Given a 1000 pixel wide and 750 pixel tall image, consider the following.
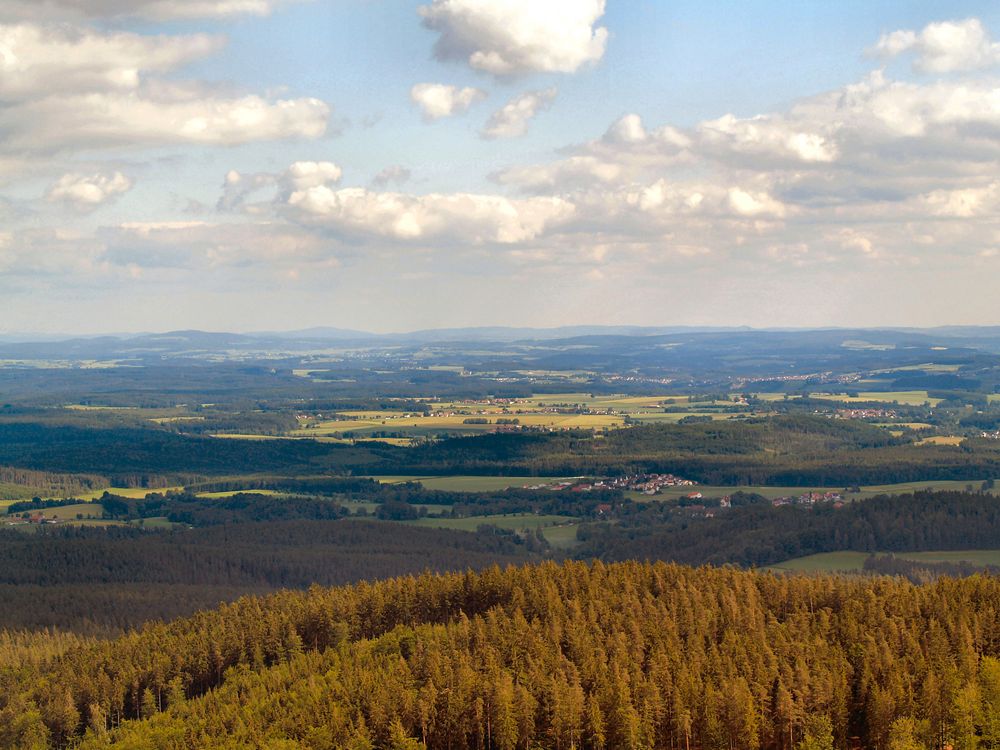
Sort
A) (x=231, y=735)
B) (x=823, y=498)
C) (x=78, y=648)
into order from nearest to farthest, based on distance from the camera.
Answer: (x=231, y=735) → (x=78, y=648) → (x=823, y=498)

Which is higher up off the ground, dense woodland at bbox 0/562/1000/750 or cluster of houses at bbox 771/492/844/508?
dense woodland at bbox 0/562/1000/750

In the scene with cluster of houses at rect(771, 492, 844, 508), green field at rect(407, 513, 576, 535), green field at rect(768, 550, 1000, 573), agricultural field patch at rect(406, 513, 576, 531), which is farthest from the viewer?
cluster of houses at rect(771, 492, 844, 508)

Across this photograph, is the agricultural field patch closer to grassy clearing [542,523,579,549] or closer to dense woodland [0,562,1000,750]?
grassy clearing [542,523,579,549]

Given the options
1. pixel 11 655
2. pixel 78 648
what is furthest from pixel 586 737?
pixel 11 655

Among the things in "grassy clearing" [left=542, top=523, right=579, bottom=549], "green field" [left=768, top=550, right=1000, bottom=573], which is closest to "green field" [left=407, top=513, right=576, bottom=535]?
"grassy clearing" [left=542, top=523, right=579, bottom=549]

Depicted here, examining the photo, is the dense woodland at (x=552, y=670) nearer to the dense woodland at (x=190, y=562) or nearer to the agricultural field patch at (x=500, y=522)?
the dense woodland at (x=190, y=562)

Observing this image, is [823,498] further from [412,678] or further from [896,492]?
[412,678]
